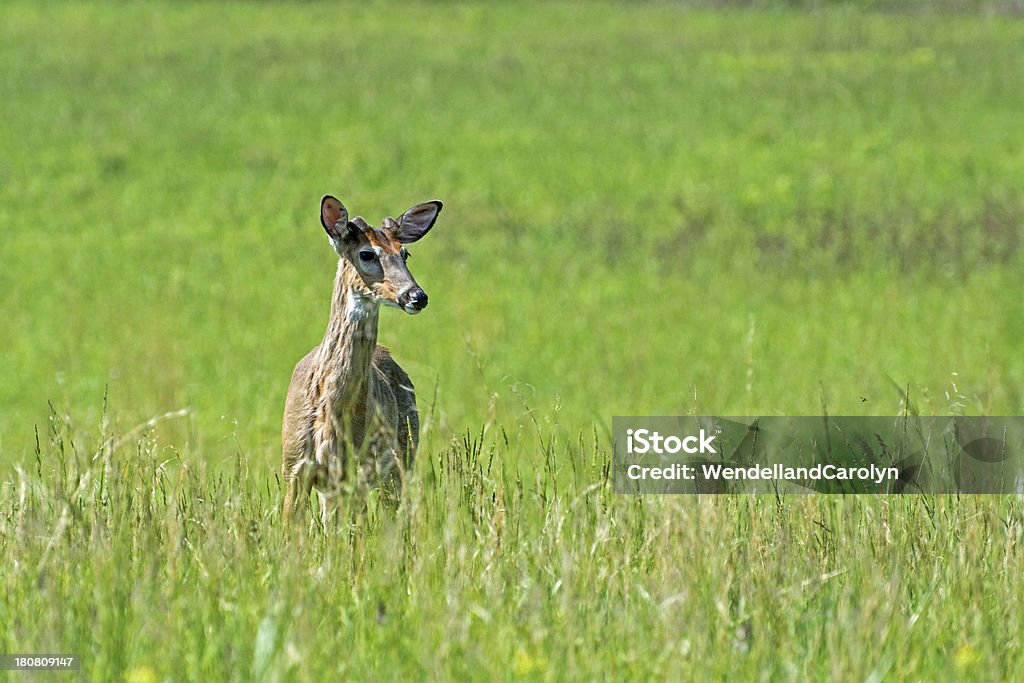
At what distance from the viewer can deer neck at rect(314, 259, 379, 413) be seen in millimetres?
6113

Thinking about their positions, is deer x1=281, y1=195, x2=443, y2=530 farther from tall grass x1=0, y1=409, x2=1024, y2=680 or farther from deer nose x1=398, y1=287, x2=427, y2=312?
tall grass x1=0, y1=409, x2=1024, y2=680

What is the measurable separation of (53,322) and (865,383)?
7510 mm

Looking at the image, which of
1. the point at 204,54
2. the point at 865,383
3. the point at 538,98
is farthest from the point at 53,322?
the point at 204,54

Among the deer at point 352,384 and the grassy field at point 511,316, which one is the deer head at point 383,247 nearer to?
the deer at point 352,384

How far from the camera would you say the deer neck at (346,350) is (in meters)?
6.11

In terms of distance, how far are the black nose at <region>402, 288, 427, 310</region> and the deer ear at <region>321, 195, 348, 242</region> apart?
356 mm

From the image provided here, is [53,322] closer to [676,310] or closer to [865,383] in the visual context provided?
[676,310]

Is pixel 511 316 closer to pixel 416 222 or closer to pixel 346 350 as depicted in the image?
pixel 346 350

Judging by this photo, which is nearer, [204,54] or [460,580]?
[460,580]

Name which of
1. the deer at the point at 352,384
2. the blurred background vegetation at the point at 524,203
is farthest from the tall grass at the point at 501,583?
the deer at the point at 352,384

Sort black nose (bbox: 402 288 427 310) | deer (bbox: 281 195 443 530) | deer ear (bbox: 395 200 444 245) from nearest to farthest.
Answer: black nose (bbox: 402 288 427 310)
deer ear (bbox: 395 200 444 245)
deer (bbox: 281 195 443 530)

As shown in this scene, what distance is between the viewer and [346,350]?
626cm

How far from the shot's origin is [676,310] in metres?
15.6

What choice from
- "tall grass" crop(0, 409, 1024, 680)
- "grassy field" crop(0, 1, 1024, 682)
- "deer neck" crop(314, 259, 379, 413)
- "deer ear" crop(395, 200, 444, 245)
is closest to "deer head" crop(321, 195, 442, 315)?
"deer ear" crop(395, 200, 444, 245)
